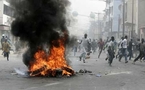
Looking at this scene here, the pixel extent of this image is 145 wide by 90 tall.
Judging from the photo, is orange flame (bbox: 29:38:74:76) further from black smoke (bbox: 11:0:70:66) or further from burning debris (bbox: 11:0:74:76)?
black smoke (bbox: 11:0:70:66)

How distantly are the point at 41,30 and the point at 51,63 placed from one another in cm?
142

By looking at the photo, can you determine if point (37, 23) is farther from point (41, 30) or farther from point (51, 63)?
point (51, 63)

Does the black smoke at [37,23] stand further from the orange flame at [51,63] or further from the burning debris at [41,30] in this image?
the orange flame at [51,63]

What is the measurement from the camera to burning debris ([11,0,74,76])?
10789 millimetres

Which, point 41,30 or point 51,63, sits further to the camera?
point 41,30

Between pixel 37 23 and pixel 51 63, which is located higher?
pixel 37 23

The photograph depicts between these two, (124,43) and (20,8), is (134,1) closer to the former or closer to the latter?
(124,43)

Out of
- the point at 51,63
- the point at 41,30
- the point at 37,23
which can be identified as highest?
the point at 37,23

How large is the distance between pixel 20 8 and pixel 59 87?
4388 millimetres

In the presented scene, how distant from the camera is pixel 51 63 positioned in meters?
10.4

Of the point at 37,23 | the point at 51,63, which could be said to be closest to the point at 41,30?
the point at 37,23

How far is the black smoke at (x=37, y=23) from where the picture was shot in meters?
10.9

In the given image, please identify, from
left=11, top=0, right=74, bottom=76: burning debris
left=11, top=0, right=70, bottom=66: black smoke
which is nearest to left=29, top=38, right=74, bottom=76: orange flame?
left=11, top=0, right=74, bottom=76: burning debris


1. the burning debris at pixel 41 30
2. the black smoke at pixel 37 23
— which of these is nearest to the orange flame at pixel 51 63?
the burning debris at pixel 41 30
